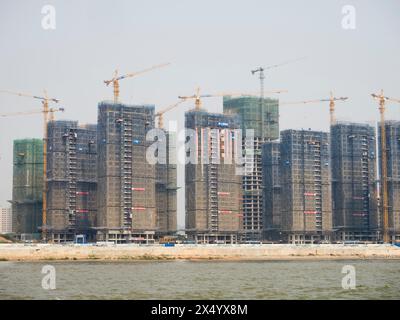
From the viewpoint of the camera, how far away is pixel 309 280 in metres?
132
